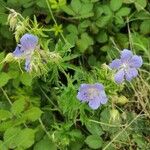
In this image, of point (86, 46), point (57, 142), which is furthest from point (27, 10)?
point (57, 142)

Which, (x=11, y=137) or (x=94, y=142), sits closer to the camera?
(x=11, y=137)

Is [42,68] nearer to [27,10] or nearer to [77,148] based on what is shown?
[77,148]

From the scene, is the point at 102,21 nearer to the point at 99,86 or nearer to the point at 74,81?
the point at 74,81

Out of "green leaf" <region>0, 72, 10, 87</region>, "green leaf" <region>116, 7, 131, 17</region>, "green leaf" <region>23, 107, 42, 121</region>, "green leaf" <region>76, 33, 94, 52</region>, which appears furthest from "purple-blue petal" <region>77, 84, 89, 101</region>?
"green leaf" <region>116, 7, 131, 17</region>

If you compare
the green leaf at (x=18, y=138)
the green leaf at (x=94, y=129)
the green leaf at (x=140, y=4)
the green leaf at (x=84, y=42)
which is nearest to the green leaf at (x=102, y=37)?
the green leaf at (x=84, y=42)

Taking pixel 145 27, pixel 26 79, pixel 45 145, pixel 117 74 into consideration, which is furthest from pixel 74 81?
pixel 145 27

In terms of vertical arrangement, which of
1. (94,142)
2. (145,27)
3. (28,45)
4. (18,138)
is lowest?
(94,142)
